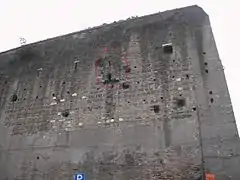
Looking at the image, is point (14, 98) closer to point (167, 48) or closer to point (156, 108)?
point (156, 108)

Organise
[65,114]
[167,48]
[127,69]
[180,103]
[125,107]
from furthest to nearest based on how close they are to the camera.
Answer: [65,114]
[127,69]
[167,48]
[125,107]
[180,103]

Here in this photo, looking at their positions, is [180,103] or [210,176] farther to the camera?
[180,103]

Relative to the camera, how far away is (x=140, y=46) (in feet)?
28.2

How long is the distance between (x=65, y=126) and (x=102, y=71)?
5.67 ft

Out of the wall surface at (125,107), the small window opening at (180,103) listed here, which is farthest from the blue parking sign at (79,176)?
the small window opening at (180,103)

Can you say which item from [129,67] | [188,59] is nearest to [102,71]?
[129,67]

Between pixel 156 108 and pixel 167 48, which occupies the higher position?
pixel 167 48

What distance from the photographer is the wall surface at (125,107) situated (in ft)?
23.0

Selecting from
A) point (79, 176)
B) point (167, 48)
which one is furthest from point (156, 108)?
point (79, 176)

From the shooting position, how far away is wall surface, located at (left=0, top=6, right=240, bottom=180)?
701 cm

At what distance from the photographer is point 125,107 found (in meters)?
8.04

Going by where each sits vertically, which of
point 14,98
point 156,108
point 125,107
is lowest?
point 156,108

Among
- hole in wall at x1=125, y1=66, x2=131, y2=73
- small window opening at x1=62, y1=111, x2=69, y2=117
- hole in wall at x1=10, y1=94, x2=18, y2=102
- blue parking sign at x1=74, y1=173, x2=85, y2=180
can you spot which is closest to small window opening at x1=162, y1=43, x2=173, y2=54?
hole in wall at x1=125, y1=66, x2=131, y2=73

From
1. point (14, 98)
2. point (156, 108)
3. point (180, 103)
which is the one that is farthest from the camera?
point (14, 98)
